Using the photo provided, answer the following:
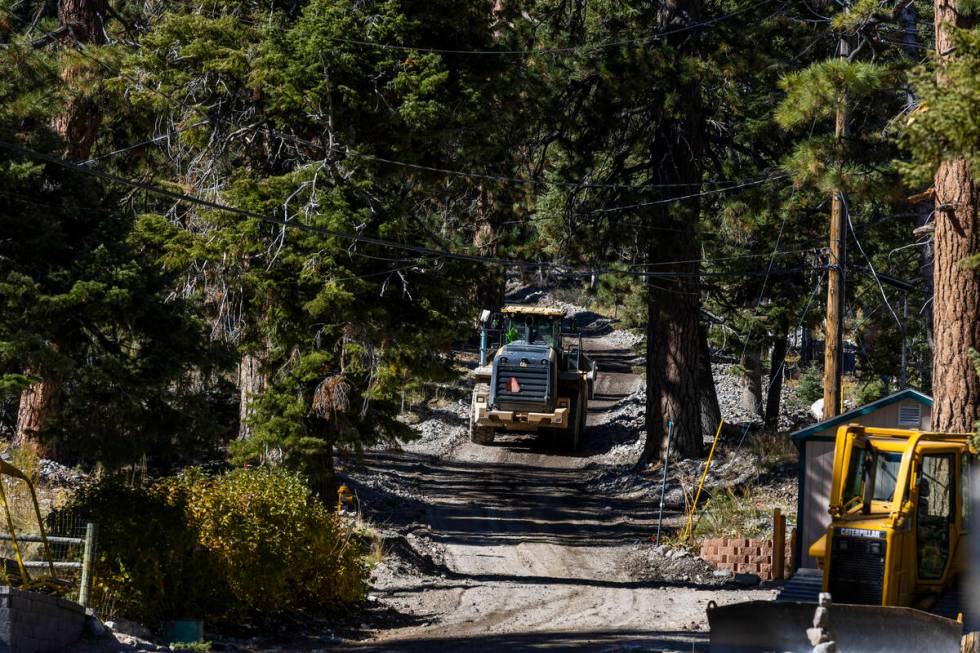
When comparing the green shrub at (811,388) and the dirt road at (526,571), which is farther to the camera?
the green shrub at (811,388)

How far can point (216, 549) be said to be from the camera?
44.9ft

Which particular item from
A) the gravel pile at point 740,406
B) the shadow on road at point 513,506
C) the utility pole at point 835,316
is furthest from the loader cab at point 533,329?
the utility pole at point 835,316

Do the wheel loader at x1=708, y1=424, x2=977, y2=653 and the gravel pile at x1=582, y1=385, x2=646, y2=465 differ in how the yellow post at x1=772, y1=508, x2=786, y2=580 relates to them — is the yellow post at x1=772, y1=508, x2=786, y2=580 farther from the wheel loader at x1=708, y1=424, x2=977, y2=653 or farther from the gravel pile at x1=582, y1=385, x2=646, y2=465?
the gravel pile at x1=582, y1=385, x2=646, y2=465

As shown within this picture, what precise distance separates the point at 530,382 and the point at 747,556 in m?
11.4

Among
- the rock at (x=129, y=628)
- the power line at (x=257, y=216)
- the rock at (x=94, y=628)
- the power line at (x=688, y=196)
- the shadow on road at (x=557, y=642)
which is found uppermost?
the power line at (x=688, y=196)

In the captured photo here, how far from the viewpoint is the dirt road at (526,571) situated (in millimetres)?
14539

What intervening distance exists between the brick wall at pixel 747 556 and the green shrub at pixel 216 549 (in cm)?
668

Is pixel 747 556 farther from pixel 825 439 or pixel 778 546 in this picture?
pixel 825 439

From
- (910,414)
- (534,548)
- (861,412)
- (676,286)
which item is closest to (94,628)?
(534,548)

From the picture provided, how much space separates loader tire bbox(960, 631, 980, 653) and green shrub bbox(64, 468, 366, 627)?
7.68m

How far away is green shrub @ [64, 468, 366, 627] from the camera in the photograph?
12.5 metres

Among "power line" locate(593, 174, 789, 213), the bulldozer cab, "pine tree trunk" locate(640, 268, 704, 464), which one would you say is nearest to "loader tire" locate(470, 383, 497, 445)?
"pine tree trunk" locate(640, 268, 704, 464)

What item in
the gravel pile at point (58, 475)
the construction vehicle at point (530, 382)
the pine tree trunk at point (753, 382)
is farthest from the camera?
the pine tree trunk at point (753, 382)

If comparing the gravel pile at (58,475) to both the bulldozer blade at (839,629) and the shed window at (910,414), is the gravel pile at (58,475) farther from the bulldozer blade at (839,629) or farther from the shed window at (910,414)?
the shed window at (910,414)
